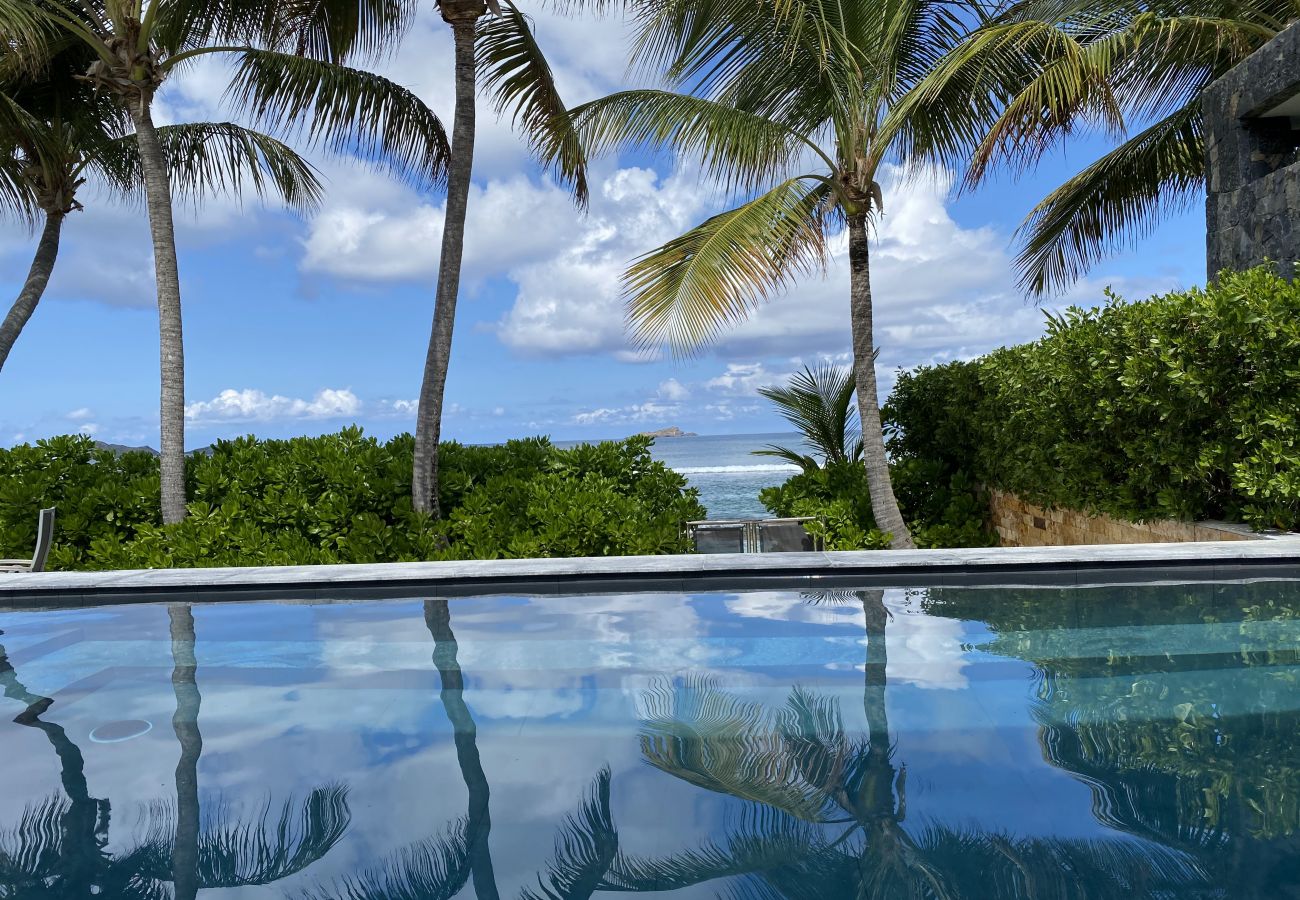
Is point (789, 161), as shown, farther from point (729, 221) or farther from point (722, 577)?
point (722, 577)

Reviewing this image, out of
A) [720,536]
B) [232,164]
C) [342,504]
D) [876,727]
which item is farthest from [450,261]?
[876,727]

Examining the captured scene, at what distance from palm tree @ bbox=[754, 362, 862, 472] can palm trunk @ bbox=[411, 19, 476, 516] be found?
5220mm

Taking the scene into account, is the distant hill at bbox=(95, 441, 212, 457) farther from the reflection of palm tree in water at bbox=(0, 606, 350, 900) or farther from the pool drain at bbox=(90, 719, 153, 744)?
the reflection of palm tree in water at bbox=(0, 606, 350, 900)

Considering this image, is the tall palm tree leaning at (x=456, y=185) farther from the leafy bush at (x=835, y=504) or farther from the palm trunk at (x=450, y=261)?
the leafy bush at (x=835, y=504)

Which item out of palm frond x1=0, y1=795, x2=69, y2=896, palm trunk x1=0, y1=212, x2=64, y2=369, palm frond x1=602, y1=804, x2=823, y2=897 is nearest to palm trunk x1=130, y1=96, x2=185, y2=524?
palm trunk x1=0, y1=212, x2=64, y2=369

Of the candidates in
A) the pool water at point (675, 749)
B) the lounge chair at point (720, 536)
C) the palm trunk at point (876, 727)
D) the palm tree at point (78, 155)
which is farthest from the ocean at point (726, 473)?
the pool water at point (675, 749)

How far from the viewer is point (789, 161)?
878 cm

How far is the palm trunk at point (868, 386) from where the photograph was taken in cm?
916

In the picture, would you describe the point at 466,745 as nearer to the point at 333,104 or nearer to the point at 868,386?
the point at 868,386

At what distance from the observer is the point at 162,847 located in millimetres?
2805

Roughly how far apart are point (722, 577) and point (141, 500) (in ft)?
20.5

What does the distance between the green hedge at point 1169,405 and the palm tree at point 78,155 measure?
8.99 metres

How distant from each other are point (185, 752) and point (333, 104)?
7.42 meters

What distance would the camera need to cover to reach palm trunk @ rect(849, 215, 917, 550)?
916cm
